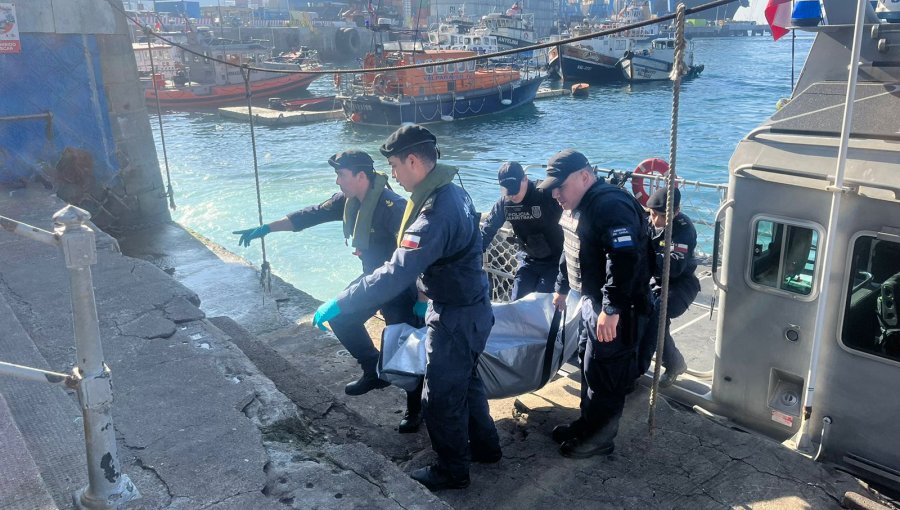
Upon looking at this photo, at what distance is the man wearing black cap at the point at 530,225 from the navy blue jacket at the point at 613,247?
1282mm

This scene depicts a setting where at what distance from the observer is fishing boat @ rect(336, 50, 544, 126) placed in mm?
30625

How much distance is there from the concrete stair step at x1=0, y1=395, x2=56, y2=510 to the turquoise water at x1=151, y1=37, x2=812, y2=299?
26.2 feet

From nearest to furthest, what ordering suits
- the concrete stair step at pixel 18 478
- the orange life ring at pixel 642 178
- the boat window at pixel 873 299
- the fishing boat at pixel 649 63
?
the concrete stair step at pixel 18 478 < the boat window at pixel 873 299 < the orange life ring at pixel 642 178 < the fishing boat at pixel 649 63

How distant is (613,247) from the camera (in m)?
3.38

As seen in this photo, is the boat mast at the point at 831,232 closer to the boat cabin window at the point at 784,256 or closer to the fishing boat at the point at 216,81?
the boat cabin window at the point at 784,256

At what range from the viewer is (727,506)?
336 centimetres

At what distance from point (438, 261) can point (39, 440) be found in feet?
6.42

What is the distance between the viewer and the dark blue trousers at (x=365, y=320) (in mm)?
4367

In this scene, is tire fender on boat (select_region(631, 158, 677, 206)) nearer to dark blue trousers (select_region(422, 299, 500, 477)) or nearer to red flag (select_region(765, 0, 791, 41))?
red flag (select_region(765, 0, 791, 41))

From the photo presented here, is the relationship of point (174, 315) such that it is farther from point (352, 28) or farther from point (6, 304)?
point (352, 28)

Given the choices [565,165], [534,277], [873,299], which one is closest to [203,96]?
[534,277]

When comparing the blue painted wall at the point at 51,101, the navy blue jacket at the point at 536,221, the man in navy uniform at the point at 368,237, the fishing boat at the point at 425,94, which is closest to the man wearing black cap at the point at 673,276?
the navy blue jacket at the point at 536,221

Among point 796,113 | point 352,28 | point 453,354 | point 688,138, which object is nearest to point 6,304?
point 453,354

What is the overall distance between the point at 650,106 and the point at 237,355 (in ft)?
120
